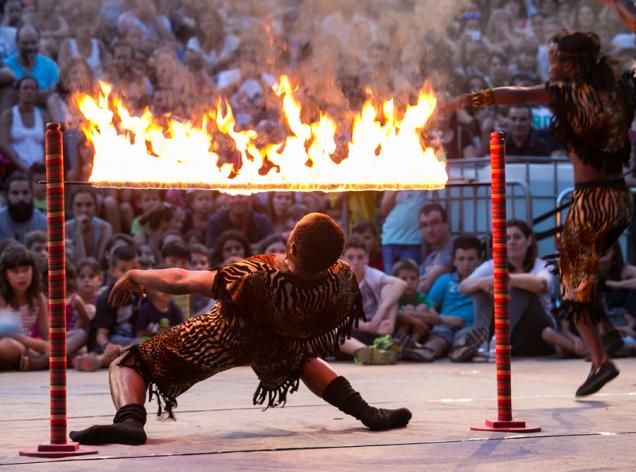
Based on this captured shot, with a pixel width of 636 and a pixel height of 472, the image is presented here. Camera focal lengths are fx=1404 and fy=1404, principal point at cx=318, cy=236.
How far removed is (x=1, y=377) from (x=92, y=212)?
109 inches

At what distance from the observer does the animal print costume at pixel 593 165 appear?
24.5 ft

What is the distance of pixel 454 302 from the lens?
11.7 metres

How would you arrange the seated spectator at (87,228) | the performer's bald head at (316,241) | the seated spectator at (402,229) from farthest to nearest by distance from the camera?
the seated spectator at (402,229), the seated spectator at (87,228), the performer's bald head at (316,241)

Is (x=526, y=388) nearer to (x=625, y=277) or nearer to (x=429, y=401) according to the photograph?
(x=429, y=401)

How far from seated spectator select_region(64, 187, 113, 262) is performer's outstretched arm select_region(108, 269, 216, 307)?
252 inches

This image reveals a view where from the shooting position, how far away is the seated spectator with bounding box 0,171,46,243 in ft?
39.1

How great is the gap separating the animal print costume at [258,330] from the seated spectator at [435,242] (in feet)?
19.2

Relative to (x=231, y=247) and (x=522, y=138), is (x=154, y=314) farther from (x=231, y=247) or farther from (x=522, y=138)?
(x=522, y=138)

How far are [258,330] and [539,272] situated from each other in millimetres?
5560

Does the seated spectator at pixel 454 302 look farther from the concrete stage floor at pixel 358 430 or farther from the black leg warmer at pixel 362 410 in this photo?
the black leg warmer at pixel 362 410

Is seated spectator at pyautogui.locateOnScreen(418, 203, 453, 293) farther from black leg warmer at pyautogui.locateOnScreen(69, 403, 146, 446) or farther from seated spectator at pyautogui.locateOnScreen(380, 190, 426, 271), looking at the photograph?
black leg warmer at pyautogui.locateOnScreen(69, 403, 146, 446)

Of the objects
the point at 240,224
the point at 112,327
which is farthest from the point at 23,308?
the point at 240,224

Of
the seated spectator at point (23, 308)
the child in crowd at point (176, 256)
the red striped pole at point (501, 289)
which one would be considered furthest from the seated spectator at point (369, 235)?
the red striped pole at point (501, 289)

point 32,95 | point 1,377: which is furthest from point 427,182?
point 32,95
